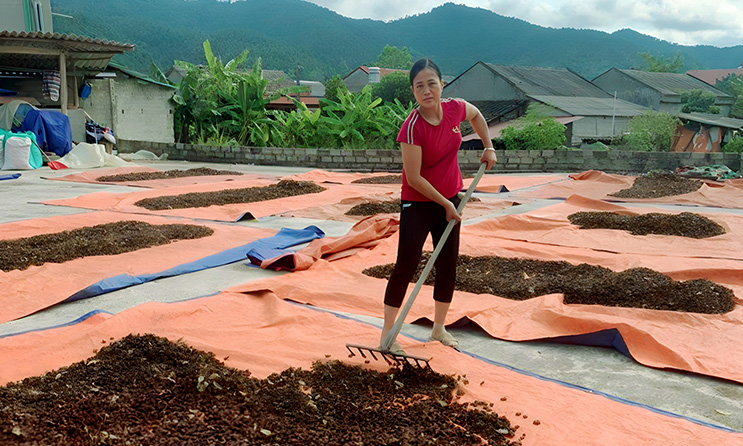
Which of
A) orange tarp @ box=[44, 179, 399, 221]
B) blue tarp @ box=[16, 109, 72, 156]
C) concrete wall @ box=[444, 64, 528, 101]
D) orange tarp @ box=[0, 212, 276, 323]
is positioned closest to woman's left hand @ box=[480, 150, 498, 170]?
orange tarp @ box=[0, 212, 276, 323]

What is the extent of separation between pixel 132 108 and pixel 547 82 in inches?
778

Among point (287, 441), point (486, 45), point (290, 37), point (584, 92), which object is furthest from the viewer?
point (486, 45)

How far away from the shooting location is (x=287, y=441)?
1912 mm

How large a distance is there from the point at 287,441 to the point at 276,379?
0.45m

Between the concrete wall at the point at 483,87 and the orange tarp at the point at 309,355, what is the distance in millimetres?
24504

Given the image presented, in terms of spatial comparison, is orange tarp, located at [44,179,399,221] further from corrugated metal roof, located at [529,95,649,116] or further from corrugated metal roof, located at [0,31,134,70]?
corrugated metal roof, located at [529,95,649,116]

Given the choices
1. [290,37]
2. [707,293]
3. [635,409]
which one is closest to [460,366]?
[635,409]

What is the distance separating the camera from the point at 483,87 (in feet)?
93.2

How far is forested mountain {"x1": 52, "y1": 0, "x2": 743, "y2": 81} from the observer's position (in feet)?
236

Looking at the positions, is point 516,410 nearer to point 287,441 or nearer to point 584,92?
point 287,441

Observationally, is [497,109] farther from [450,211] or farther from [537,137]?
[450,211]

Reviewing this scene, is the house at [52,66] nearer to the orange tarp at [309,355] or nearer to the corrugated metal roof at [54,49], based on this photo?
the corrugated metal roof at [54,49]

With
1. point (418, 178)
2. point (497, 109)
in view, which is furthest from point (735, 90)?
point (418, 178)

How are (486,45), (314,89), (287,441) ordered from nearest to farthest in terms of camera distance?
(287,441), (314,89), (486,45)
